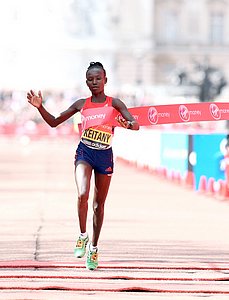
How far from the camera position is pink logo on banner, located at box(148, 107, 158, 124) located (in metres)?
13.9

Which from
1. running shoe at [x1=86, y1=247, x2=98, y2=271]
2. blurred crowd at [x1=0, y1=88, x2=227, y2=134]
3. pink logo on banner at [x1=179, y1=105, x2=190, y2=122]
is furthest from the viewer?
Result: blurred crowd at [x1=0, y1=88, x2=227, y2=134]

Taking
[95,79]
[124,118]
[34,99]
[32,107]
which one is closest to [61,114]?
[34,99]

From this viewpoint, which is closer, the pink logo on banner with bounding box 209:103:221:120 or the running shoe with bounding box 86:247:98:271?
the running shoe with bounding box 86:247:98:271

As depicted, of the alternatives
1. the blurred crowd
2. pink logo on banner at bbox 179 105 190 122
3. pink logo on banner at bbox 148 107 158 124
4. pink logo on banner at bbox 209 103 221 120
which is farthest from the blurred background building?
pink logo on banner at bbox 148 107 158 124

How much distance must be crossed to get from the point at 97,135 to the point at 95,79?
473 mm

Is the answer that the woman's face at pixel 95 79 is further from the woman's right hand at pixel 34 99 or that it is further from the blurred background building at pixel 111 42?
the blurred background building at pixel 111 42

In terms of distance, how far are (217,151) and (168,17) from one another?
97.6 metres

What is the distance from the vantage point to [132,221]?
1914 cm

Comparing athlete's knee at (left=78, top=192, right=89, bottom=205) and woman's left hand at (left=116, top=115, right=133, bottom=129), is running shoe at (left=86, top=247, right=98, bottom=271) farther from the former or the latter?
woman's left hand at (left=116, top=115, right=133, bottom=129)

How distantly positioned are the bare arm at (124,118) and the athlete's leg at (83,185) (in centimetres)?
48

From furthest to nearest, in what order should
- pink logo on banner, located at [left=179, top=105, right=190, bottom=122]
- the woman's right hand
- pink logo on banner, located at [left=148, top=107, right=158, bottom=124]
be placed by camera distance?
pink logo on banner, located at [left=179, top=105, right=190, bottom=122]
pink logo on banner, located at [left=148, top=107, right=158, bottom=124]
the woman's right hand

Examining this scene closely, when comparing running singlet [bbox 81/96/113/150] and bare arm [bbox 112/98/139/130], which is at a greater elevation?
bare arm [bbox 112/98/139/130]

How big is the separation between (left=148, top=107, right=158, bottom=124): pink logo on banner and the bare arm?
2.78 feet

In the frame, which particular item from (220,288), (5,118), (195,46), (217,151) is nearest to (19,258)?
(220,288)
